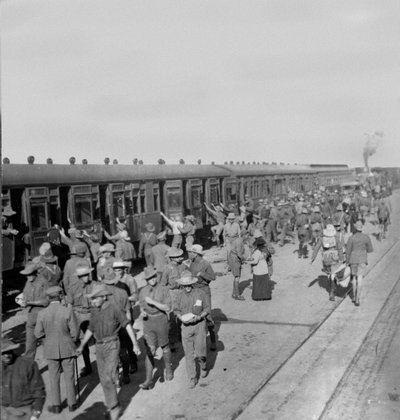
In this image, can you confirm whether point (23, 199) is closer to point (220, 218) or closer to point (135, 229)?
point (135, 229)

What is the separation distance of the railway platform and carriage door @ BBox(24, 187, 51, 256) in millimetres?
1859

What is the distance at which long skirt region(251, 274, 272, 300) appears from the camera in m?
11.7

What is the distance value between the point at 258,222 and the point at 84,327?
12.2m

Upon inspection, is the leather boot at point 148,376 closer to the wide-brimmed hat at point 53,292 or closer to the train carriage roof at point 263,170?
the wide-brimmed hat at point 53,292

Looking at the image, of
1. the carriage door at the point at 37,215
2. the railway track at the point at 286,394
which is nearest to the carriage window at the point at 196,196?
the carriage door at the point at 37,215

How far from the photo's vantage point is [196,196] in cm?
2144

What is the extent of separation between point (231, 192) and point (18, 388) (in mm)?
20585

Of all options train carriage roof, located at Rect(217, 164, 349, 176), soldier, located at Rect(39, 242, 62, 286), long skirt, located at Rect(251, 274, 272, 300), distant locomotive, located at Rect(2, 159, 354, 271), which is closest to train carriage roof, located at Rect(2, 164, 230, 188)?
distant locomotive, located at Rect(2, 159, 354, 271)

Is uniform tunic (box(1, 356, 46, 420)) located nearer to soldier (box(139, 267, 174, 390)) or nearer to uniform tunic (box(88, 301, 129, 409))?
uniform tunic (box(88, 301, 129, 409))

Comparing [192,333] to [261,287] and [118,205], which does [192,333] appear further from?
[118,205]

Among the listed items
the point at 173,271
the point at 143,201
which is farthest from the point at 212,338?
the point at 143,201

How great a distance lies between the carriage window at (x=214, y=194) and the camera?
2288 centimetres

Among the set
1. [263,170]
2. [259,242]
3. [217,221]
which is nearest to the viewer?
[259,242]

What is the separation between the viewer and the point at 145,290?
735 cm
